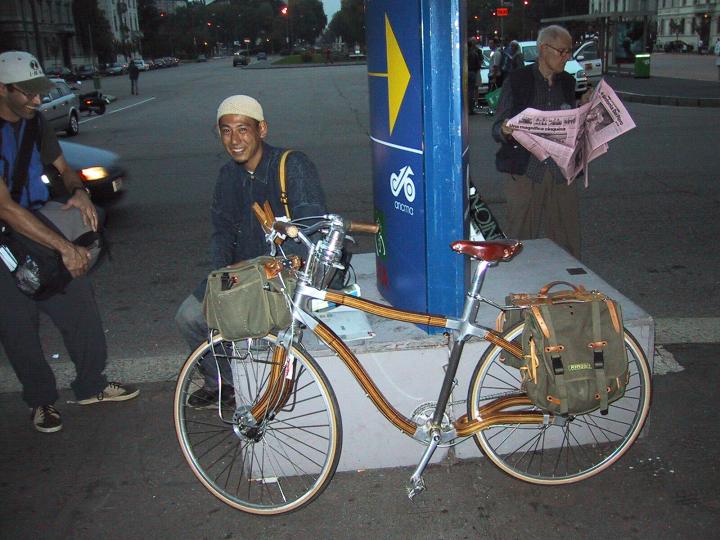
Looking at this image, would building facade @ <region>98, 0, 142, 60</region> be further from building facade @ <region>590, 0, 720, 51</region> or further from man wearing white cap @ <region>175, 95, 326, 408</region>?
man wearing white cap @ <region>175, 95, 326, 408</region>

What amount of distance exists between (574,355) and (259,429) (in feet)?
4.28

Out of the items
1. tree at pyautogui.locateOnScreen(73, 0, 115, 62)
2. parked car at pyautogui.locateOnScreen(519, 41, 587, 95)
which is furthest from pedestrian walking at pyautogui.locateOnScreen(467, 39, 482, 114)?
tree at pyautogui.locateOnScreen(73, 0, 115, 62)

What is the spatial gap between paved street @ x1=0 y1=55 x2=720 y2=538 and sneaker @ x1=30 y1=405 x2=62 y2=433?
0.06 metres

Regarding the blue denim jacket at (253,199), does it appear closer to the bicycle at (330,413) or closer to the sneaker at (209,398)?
the bicycle at (330,413)

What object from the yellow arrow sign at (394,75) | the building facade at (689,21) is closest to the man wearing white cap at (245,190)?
Answer: the yellow arrow sign at (394,75)

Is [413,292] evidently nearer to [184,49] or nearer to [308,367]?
[308,367]

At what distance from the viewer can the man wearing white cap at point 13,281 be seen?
12.0 feet

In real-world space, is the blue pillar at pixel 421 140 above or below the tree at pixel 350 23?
below

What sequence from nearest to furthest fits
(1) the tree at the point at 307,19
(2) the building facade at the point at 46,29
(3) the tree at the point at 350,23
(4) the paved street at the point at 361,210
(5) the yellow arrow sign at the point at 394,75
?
1. (5) the yellow arrow sign at the point at 394,75
2. (4) the paved street at the point at 361,210
3. (2) the building facade at the point at 46,29
4. (3) the tree at the point at 350,23
5. (1) the tree at the point at 307,19

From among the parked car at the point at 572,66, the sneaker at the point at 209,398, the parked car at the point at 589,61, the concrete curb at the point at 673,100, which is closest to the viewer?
the sneaker at the point at 209,398

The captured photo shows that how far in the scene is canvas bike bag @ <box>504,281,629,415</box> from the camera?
283 centimetres

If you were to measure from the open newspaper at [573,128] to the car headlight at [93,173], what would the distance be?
219 inches

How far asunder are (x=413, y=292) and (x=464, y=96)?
3.18 ft

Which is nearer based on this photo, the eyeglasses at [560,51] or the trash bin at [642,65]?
the eyeglasses at [560,51]
